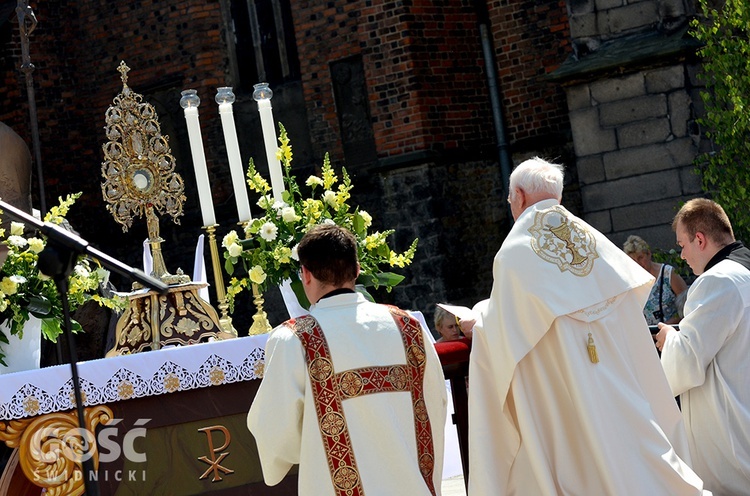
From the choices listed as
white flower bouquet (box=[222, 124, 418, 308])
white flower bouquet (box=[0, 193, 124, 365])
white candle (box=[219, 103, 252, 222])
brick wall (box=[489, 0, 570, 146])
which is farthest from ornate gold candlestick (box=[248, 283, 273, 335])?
brick wall (box=[489, 0, 570, 146])

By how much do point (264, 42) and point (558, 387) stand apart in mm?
11391

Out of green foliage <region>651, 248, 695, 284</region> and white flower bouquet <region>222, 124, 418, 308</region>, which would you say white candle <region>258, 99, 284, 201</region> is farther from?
green foliage <region>651, 248, 695, 284</region>

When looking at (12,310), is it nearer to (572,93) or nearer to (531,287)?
(531,287)

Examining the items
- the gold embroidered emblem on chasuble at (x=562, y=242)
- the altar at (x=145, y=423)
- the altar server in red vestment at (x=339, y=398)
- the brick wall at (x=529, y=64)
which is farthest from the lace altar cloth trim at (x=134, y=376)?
the brick wall at (x=529, y=64)

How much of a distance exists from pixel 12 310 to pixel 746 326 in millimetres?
3627

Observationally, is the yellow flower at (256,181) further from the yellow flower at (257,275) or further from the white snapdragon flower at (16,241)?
the white snapdragon flower at (16,241)

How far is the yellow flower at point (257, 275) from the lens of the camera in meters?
5.92

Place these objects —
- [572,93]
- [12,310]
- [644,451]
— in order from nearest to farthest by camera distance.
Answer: [644,451]
[12,310]
[572,93]

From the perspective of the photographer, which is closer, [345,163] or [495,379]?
[495,379]

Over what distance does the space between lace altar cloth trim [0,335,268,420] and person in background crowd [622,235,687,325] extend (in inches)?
177

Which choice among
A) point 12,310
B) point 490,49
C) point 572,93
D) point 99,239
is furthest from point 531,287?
point 99,239

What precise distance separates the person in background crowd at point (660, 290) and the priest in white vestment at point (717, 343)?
9.58 ft

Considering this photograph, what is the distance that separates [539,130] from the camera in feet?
46.5

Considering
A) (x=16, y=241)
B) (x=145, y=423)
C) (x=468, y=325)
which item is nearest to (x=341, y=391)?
(x=468, y=325)
